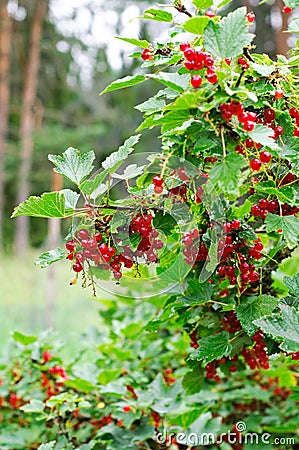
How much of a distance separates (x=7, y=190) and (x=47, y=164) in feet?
4.64

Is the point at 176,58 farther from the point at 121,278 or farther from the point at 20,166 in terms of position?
the point at 20,166

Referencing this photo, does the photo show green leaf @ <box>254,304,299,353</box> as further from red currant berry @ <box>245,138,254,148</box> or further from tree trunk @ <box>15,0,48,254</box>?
tree trunk @ <box>15,0,48,254</box>

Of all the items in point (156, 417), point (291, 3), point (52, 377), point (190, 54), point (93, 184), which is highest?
point (291, 3)

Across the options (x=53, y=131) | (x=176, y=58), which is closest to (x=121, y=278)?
(x=176, y=58)

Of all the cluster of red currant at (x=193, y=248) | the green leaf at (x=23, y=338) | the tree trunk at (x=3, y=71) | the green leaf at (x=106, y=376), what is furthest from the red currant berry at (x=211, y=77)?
the tree trunk at (x=3, y=71)

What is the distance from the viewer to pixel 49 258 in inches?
28.8

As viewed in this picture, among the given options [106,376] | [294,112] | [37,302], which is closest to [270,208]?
[294,112]

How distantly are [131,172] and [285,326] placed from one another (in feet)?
0.92

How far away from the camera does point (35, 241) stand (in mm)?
9273

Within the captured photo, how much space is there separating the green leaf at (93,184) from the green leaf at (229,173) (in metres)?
0.14

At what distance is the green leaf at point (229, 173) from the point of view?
61 cm

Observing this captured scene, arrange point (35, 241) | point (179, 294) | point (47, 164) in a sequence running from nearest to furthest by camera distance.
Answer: point (179, 294) → point (47, 164) → point (35, 241)

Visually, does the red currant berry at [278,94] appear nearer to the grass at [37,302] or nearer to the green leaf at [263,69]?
the green leaf at [263,69]

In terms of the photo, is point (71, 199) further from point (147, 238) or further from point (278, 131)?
point (278, 131)
